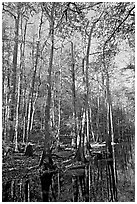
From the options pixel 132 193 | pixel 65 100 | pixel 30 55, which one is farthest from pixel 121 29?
pixel 65 100

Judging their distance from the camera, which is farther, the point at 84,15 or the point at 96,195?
the point at 84,15

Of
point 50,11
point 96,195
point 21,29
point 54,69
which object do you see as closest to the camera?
point 96,195

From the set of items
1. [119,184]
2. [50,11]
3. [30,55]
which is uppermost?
[30,55]

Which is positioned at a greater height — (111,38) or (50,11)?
(50,11)

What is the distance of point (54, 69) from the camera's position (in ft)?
46.0

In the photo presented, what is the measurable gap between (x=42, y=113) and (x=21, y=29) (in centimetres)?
573

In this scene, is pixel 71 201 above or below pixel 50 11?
below

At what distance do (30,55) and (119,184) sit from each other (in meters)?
10.5

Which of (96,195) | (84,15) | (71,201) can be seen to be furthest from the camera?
(84,15)

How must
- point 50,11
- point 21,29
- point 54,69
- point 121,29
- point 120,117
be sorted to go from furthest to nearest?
point 120,117 → point 54,69 → point 21,29 → point 50,11 → point 121,29

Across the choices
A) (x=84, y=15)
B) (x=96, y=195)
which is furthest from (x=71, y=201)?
(x=84, y=15)

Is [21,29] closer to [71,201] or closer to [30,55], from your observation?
[30,55]

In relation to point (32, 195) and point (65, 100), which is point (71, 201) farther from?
point (65, 100)

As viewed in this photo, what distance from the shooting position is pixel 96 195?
149 inches
